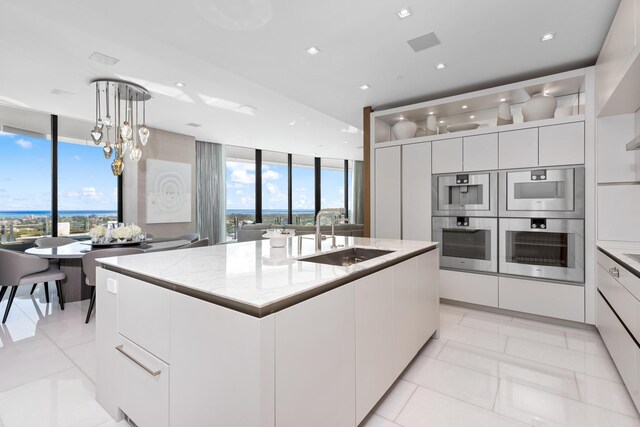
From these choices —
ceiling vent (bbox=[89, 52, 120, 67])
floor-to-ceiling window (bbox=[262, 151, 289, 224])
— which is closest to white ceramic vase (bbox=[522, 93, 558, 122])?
ceiling vent (bbox=[89, 52, 120, 67])

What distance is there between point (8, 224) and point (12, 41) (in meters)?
3.56

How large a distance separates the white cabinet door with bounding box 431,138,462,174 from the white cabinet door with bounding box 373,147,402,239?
47 cm

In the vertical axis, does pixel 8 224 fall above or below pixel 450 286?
above

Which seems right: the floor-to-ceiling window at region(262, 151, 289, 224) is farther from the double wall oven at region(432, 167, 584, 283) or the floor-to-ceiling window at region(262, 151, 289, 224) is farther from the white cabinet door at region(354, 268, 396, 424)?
the white cabinet door at region(354, 268, 396, 424)

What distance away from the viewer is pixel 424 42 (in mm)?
2682

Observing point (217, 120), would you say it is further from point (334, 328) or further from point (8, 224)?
point (334, 328)

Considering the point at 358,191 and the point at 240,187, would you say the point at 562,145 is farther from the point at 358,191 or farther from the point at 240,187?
the point at 358,191

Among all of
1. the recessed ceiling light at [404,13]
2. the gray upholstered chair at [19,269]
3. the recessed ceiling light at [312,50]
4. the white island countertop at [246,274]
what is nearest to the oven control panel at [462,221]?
the white island countertop at [246,274]

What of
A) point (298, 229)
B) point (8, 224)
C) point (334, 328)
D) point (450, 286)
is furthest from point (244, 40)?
point (8, 224)

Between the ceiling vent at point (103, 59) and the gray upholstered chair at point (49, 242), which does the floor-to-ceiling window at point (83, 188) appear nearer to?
the gray upholstered chair at point (49, 242)

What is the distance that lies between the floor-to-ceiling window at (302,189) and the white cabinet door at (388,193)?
4.91 m

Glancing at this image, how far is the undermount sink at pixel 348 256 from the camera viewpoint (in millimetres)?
2192

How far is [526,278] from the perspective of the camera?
326 cm

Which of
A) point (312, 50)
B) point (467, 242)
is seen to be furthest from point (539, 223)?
point (312, 50)
